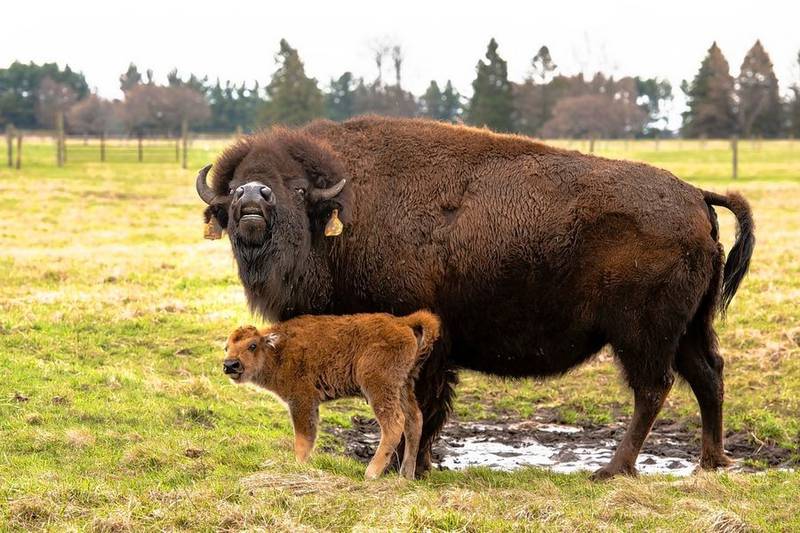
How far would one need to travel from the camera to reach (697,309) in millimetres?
7527

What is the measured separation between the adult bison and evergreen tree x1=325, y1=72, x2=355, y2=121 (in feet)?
268

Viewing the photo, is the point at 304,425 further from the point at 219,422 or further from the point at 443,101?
the point at 443,101

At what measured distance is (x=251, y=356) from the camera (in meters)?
6.61

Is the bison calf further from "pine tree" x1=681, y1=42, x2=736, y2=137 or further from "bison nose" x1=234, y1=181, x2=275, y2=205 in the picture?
"pine tree" x1=681, y1=42, x2=736, y2=137

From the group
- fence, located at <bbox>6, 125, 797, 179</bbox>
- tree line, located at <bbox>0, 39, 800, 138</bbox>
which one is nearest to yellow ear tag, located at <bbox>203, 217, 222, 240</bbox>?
fence, located at <bbox>6, 125, 797, 179</bbox>

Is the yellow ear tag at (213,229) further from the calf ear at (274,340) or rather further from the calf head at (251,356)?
the calf ear at (274,340)

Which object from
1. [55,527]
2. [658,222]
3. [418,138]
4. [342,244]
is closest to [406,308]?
[342,244]

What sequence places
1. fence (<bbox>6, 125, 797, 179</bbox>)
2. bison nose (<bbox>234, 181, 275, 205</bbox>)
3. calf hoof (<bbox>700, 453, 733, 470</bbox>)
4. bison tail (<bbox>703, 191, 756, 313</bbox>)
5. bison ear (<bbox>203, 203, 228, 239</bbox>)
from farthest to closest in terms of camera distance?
fence (<bbox>6, 125, 797, 179</bbox>) → bison tail (<bbox>703, 191, 756, 313</bbox>) → calf hoof (<bbox>700, 453, 733, 470</bbox>) → bison ear (<bbox>203, 203, 228, 239</bbox>) → bison nose (<bbox>234, 181, 275, 205</bbox>)

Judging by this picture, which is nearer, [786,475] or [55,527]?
[55,527]

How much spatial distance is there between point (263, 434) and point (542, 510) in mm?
2986

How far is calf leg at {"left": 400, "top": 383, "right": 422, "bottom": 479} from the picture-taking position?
6.69 m

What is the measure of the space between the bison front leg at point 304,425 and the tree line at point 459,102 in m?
50.3

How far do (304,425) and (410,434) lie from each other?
75 centimetres

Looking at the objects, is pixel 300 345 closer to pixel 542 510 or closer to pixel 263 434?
pixel 263 434
